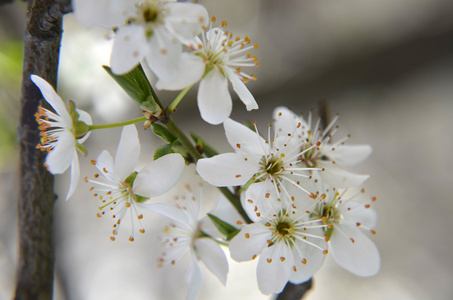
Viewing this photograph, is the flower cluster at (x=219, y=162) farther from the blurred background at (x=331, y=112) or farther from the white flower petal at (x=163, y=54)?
the blurred background at (x=331, y=112)

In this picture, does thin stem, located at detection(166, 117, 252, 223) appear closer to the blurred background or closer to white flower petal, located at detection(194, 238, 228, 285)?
white flower petal, located at detection(194, 238, 228, 285)

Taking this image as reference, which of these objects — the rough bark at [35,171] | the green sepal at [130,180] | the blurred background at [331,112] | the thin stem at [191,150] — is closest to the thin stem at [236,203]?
the thin stem at [191,150]

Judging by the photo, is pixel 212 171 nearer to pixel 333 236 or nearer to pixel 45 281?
pixel 333 236

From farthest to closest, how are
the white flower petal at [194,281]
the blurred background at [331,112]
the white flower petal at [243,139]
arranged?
the blurred background at [331,112]
the white flower petal at [194,281]
the white flower petal at [243,139]

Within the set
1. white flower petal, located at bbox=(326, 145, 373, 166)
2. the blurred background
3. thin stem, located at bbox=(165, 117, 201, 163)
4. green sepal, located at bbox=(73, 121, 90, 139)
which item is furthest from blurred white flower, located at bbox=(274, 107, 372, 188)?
the blurred background

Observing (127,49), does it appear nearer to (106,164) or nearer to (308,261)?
(106,164)

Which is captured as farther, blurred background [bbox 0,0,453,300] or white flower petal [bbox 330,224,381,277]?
blurred background [bbox 0,0,453,300]
